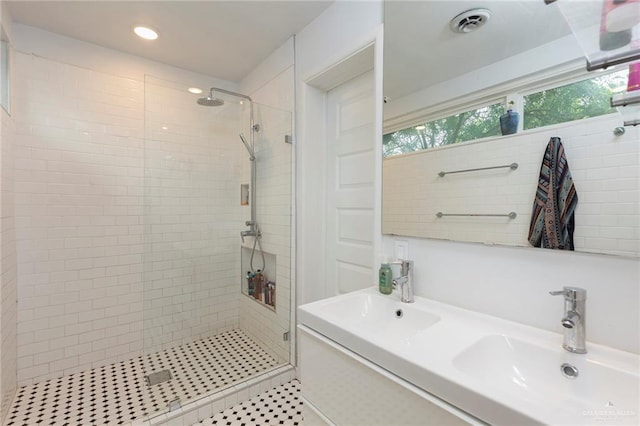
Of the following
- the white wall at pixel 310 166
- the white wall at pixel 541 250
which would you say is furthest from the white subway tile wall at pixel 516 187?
the white wall at pixel 310 166

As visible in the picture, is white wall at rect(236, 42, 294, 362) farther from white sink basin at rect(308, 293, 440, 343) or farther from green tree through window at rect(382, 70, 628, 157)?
green tree through window at rect(382, 70, 628, 157)

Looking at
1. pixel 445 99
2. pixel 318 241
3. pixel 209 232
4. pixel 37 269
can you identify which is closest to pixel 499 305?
pixel 445 99

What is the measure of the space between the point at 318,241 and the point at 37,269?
6.76ft

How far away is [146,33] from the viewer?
215 centimetres

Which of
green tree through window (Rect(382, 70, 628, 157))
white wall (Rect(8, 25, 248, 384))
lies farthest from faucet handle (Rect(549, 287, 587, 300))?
white wall (Rect(8, 25, 248, 384))

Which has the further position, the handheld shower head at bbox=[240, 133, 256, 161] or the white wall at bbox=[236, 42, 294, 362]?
the handheld shower head at bbox=[240, 133, 256, 161]

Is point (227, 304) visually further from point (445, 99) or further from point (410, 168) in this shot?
point (445, 99)

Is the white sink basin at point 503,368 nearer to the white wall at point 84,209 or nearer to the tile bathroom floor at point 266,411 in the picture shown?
the tile bathroom floor at point 266,411

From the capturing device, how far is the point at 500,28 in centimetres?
114

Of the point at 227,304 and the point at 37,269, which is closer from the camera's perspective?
the point at 37,269

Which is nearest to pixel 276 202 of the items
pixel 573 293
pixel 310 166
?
pixel 310 166

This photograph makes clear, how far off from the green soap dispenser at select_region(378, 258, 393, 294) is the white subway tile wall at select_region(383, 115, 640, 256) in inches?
7.5

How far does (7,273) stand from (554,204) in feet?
9.54

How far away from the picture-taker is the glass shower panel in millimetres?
2223
